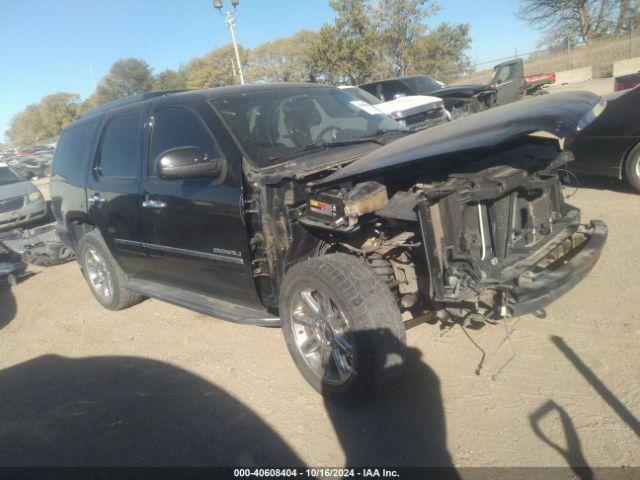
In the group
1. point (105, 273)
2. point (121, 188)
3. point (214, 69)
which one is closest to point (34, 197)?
point (105, 273)

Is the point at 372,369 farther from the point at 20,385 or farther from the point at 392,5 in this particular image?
the point at 392,5

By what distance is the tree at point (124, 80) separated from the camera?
5469cm

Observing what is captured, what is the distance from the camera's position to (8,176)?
38.0 ft

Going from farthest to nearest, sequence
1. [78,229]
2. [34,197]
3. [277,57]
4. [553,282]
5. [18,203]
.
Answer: [277,57]
[34,197]
[18,203]
[78,229]
[553,282]

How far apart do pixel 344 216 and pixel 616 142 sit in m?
4.51

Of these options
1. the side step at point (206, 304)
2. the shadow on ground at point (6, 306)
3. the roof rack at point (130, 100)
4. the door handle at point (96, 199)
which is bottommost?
the shadow on ground at point (6, 306)

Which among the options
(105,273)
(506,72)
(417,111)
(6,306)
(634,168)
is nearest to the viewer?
(105,273)

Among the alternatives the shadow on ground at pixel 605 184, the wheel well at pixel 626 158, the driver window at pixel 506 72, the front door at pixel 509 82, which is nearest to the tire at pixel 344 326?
the wheel well at pixel 626 158

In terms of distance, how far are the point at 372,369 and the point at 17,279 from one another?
6402 mm

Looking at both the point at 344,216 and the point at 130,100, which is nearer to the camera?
the point at 344,216

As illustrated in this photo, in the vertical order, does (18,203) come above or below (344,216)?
below

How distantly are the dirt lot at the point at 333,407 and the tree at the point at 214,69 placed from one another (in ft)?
129

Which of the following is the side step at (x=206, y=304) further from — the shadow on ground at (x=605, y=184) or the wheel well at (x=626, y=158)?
the shadow on ground at (x=605, y=184)

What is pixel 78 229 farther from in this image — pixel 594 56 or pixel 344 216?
pixel 594 56
